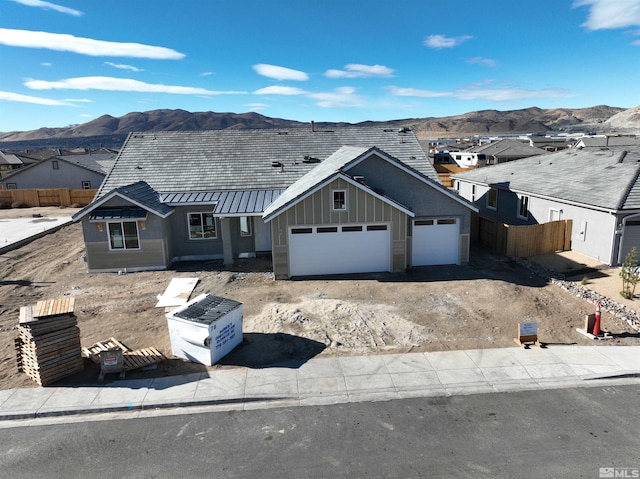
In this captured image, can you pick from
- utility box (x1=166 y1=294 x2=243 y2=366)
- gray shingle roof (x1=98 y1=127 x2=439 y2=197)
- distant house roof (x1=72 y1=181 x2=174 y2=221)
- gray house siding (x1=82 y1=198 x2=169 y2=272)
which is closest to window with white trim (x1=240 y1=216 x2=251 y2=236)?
gray shingle roof (x1=98 y1=127 x2=439 y2=197)

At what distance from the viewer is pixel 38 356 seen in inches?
396

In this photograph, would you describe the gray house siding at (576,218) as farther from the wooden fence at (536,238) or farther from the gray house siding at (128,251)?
the gray house siding at (128,251)

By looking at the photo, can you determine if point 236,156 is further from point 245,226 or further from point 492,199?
point 492,199

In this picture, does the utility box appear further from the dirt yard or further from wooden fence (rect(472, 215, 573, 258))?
wooden fence (rect(472, 215, 573, 258))

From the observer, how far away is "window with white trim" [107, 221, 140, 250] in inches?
766

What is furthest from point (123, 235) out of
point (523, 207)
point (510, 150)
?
point (510, 150)

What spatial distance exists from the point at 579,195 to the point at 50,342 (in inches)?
833

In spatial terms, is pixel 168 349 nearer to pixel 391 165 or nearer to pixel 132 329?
pixel 132 329

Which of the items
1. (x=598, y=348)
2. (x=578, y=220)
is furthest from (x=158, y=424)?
(x=578, y=220)

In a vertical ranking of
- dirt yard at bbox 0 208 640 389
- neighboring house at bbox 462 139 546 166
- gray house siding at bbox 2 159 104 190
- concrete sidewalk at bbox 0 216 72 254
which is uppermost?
neighboring house at bbox 462 139 546 166

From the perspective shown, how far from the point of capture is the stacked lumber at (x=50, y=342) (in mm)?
10062

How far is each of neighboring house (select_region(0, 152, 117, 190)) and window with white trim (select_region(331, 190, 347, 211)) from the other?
37.5 meters

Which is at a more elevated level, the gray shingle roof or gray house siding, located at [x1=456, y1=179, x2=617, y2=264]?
the gray shingle roof

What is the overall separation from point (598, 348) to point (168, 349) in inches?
462
